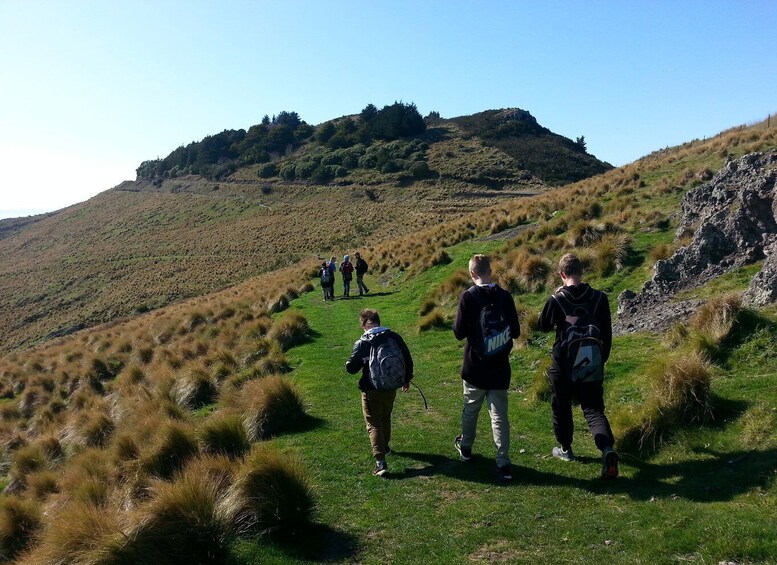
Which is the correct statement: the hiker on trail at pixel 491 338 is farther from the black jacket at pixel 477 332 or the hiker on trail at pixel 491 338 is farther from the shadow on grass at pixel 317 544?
the shadow on grass at pixel 317 544

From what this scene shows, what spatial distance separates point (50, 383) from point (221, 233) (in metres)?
49.9

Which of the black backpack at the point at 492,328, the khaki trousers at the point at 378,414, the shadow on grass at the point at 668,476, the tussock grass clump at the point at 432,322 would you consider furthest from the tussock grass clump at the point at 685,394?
the tussock grass clump at the point at 432,322

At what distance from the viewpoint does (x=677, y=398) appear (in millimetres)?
6148

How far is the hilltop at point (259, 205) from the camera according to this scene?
162 feet

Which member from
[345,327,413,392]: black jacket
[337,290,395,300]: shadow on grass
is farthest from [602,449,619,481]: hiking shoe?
[337,290,395,300]: shadow on grass

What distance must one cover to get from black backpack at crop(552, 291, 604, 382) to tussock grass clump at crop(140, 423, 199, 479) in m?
4.85

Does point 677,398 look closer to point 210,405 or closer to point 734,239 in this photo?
point 734,239

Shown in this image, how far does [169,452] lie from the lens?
7.51m

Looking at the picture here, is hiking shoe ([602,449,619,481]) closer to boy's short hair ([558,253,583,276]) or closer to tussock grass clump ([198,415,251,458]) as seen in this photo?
boy's short hair ([558,253,583,276])

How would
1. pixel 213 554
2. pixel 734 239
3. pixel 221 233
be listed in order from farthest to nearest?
pixel 221 233
pixel 734 239
pixel 213 554

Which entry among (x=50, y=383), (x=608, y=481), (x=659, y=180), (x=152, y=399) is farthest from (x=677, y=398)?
(x=50, y=383)

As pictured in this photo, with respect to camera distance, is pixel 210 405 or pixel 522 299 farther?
pixel 522 299

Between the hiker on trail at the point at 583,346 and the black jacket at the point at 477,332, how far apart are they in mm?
388

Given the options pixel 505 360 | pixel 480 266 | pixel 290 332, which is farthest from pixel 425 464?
pixel 290 332
